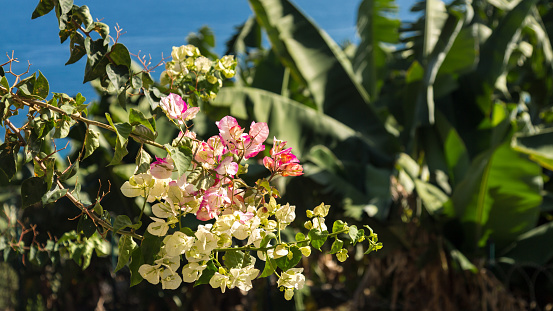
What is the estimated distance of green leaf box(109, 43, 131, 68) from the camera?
3.42 ft

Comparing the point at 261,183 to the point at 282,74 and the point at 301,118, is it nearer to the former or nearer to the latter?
the point at 301,118

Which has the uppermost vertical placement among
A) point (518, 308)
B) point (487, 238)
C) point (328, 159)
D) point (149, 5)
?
point (149, 5)

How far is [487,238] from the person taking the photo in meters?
4.31

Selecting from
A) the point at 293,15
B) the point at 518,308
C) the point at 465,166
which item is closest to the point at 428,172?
the point at 465,166

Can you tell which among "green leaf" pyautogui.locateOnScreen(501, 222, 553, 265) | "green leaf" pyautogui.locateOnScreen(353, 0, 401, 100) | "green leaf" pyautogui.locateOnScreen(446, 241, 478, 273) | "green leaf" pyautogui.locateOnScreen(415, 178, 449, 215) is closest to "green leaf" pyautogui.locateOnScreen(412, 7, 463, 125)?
"green leaf" pyautogui.locateOnScreen(353, 0, 401, 100)

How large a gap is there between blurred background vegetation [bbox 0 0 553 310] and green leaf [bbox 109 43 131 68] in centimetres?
224

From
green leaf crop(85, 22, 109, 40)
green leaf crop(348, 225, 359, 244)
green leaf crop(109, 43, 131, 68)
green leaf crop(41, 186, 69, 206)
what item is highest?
green leaf crop(85, 22, 109, 40)

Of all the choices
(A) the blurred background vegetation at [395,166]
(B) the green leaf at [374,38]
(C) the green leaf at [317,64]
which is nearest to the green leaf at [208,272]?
(A) the blurred background vegetation at [395,166]

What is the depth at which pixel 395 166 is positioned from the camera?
14.8ft

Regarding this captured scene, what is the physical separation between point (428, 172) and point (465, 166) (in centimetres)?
49

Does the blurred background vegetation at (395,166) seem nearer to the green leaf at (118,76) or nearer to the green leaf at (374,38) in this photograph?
the green leaf at (374,38)

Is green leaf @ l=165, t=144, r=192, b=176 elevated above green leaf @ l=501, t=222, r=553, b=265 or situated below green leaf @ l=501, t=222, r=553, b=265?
above

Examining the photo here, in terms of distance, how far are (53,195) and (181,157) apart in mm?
245

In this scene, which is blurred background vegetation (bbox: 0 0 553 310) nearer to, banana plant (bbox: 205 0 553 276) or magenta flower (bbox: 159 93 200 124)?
banana plant (bbox: 205 0 553 276)
